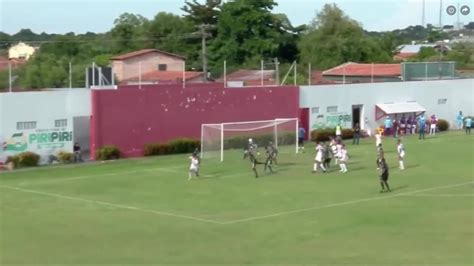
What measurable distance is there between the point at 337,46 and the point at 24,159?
193ft

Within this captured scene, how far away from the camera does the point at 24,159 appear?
140 feet

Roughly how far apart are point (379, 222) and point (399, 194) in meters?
6.16

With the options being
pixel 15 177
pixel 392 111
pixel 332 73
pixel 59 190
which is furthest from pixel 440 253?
pixel 332 73

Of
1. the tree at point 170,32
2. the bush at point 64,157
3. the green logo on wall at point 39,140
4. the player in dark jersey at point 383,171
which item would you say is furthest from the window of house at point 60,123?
the tree at point 170,32

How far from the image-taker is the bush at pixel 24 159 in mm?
42344

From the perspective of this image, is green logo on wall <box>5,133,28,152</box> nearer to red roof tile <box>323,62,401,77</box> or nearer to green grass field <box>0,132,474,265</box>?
green grass field <box>0,132,474,265</box>

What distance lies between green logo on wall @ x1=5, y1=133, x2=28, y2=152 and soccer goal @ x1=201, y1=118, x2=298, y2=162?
8644 millimetres

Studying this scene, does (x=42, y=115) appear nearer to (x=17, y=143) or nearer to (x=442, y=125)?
(x=17, y=143)

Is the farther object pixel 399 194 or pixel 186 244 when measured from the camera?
pixel 399 194

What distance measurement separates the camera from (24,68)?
2418 inches

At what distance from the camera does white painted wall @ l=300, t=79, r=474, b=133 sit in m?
56.2

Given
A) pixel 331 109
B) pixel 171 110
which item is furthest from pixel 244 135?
pixel 331 109

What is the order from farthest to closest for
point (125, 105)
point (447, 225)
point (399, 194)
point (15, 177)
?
1. point (125, 105)
2. point (15, 177)
3. point (399, 194)
4. point (447, 225)

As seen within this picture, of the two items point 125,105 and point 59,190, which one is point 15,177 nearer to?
point 59,190
